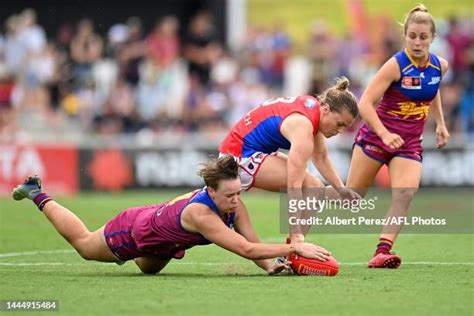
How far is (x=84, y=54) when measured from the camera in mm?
21969

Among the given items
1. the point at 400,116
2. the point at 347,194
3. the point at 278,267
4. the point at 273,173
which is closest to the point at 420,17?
the point at 400,116

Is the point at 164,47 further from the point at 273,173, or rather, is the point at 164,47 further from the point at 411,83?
the point at 273,173

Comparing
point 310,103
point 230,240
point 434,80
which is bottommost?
point 230,240

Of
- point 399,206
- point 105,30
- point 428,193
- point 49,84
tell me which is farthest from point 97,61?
point 399,206

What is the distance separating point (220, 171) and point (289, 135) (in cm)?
90

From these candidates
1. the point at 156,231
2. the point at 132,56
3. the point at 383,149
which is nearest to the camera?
the point at 156,231

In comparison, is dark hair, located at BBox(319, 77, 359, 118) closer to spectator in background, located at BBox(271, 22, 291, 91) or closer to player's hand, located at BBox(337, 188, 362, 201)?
player's hand, located at BBox(337, 188, 362, 201)

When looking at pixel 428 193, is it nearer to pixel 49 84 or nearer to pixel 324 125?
pixel 49 84

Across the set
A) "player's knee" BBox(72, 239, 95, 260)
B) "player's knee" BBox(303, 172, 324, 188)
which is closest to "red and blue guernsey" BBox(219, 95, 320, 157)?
"player's knee" BBox(303, 172, 324, 188)

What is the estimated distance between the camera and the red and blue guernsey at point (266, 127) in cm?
907

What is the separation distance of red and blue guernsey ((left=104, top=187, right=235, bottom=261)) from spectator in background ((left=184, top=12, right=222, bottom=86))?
1420 centimetres

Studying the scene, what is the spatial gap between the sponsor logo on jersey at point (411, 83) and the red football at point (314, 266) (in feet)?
6.57

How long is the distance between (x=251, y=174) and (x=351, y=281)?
1.48 metres

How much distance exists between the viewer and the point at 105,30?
24.5 m
